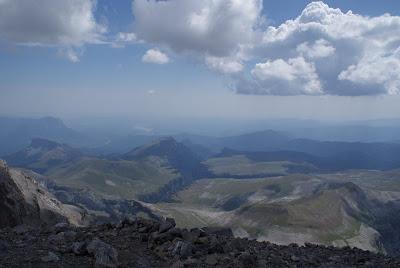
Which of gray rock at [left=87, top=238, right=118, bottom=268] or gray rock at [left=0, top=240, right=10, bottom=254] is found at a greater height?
gray rock at [left=87, top=238, right=118, bottom=268]

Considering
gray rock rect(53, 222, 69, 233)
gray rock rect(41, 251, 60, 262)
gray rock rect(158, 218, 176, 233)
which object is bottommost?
gray rock rect(53, 222, 69, 233)

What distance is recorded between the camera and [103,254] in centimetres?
1930

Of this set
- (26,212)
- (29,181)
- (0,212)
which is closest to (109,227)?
(0,212)

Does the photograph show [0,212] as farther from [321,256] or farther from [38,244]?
[321,256]

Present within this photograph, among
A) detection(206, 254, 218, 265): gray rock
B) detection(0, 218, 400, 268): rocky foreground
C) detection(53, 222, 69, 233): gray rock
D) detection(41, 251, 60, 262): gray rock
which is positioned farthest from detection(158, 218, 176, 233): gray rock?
detection(53, 222, 69, 233): gray rock

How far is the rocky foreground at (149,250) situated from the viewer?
19.5 m

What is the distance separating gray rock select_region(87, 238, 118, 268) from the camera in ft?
61.9

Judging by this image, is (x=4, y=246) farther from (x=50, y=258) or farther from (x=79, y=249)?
(x=79, y=249)

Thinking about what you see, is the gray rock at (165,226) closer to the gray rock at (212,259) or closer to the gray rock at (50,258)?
the gray rock at (212,259)

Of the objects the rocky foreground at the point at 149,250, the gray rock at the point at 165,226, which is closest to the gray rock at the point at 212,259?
the rocky foreground at the point at 149,250

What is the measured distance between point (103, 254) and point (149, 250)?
9.37ft

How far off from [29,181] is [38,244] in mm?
64505

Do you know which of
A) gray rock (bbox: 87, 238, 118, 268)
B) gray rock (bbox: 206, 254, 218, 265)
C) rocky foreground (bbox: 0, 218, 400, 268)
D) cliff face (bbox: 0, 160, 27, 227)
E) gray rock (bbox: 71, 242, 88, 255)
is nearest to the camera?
gray rock (bbox: 87, 238, 118, 268)

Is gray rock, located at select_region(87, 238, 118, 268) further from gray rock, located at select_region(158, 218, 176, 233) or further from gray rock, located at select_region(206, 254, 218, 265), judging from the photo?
gray rock, located at select_region(206, 254, 218, 265)
